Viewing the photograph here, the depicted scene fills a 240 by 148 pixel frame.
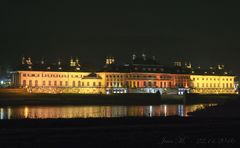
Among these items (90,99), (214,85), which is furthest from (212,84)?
(90,99)

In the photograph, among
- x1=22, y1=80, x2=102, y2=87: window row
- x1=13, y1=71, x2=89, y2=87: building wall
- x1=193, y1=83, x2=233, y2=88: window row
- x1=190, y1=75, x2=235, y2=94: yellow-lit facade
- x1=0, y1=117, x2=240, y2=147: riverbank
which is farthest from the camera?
x1=193, y1=83, x2=233, y2=88: window row

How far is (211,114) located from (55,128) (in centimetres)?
2034

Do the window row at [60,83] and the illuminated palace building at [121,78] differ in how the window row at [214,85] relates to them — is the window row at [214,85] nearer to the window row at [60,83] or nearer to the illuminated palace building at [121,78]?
the illuminated palace building at [121,78]

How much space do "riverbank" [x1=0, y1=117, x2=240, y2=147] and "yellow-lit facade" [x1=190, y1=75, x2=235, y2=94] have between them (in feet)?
289

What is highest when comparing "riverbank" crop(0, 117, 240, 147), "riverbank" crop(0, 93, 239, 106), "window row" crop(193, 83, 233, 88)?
"window row" crop(193, 83, 233, 88)

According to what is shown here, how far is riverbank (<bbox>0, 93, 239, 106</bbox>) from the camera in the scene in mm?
85856

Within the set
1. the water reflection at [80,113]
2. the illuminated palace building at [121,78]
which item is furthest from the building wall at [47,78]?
the water reflection at [80,113]

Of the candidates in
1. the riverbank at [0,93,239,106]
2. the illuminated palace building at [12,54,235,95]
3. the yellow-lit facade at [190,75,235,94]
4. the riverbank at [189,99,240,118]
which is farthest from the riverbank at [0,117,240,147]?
the yellow-lit facade at [190,75,235,94]

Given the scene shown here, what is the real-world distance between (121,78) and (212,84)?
81.6 feet

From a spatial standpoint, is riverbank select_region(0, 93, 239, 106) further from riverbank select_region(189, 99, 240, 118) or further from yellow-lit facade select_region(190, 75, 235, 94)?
riverbank select_region(189, 99, 240, 118)

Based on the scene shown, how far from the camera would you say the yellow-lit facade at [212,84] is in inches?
4978

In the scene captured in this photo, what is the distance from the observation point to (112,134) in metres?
31.1

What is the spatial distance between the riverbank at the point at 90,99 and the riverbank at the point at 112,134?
4541 centimetres

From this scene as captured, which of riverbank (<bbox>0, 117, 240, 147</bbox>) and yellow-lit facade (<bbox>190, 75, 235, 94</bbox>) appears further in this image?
yellow-lit facade (<bbox>190, 75, 235, 94</bbox>)
